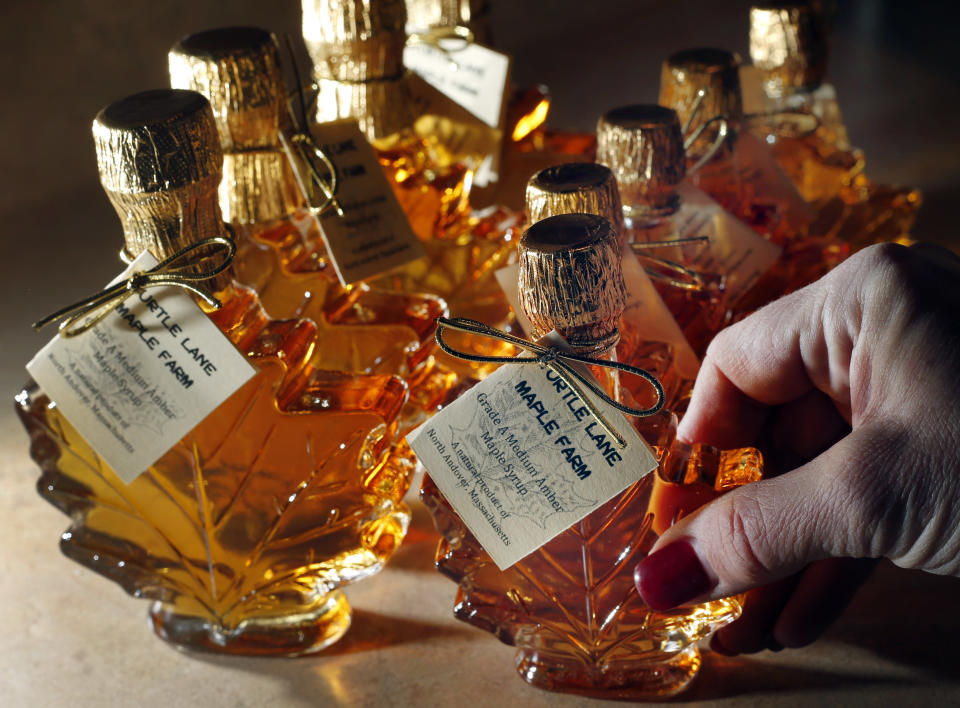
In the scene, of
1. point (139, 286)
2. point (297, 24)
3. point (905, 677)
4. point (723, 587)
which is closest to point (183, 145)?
point (139, 286)

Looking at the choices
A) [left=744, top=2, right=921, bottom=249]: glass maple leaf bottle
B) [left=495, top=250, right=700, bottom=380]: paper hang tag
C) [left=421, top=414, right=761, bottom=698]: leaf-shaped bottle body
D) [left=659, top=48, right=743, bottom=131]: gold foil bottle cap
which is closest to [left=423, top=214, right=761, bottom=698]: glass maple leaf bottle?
[left=421, top=414, right=761, bottom=698]: leaf-shaped bottle body

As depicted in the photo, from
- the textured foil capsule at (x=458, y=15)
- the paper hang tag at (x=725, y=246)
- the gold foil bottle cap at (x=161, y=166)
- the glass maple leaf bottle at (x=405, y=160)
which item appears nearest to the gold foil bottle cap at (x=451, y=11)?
the textured foil capsule at (x=458, y=15)

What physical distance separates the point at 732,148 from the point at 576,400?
375mm

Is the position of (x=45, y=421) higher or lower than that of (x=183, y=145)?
lower

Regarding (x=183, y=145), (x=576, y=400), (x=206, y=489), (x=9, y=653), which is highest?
(x=183, y=145)

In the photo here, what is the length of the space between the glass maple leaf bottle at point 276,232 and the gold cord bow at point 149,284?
0.10 meters

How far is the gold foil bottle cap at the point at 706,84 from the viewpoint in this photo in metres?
0.80

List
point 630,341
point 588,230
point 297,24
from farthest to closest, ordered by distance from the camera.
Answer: point 297,24 → point 630,341 → point 588,230

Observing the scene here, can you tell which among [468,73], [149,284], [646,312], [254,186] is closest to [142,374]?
[149,284]

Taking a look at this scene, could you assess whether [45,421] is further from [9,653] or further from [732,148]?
[732,148]

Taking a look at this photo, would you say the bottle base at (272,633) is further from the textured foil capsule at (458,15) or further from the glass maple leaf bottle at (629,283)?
the textured foil capsule at (458,15)

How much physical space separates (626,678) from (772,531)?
0.64 ft

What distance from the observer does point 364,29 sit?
80 centimetres

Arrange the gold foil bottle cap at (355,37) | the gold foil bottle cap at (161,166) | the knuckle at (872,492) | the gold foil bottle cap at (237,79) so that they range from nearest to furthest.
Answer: the knuckle at (872,492), the gold foil bottle cap at (161,166), the gold foil bottle cap at (237,79), the gold foil bottle cap at (355,37)
